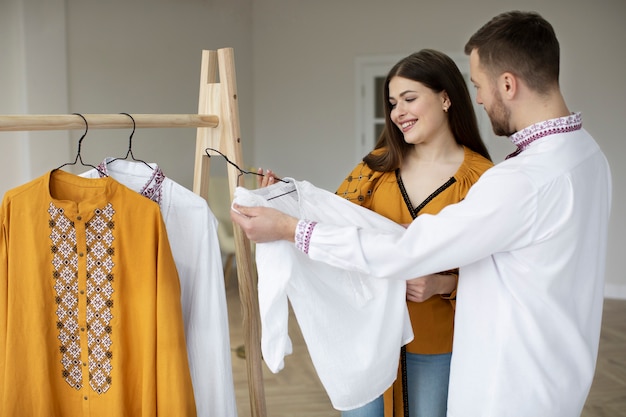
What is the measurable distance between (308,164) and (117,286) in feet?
18.6

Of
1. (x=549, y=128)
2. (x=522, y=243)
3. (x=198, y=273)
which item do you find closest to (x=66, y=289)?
(x=198, y=273)

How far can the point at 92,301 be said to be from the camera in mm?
1846

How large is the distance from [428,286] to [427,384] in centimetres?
32

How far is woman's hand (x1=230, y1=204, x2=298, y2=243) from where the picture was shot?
1.75 metres

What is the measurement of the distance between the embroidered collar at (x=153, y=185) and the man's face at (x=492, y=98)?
2.96 ft

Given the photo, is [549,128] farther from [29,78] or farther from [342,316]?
[29,78]

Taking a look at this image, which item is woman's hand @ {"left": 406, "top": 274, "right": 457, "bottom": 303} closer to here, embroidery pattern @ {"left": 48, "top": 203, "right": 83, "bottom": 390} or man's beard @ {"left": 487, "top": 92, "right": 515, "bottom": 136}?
man's beard @ {"left": 487, "top": 92, "right": 515, "bottom": 136}

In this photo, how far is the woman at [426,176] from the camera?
79.3 inches

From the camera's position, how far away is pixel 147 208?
1859mm

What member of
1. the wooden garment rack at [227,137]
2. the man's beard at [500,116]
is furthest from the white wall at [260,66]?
the man's beard at [500,116]

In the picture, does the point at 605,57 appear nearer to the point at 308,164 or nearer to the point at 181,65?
the point at 308,164

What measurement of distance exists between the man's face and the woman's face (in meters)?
0.36

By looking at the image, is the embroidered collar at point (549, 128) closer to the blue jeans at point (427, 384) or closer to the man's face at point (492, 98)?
the man's face at point (492, 98)

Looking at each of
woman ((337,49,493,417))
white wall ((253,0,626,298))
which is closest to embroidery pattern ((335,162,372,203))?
woman ((337,49,493,417))
